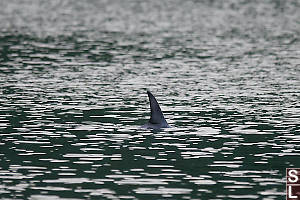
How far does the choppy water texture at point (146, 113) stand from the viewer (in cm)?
3186

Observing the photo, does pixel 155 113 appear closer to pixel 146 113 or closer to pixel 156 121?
pixel 156 121

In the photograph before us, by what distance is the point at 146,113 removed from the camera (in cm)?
4638

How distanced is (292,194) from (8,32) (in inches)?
2914

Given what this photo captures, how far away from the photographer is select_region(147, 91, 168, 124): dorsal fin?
4075 centimetres

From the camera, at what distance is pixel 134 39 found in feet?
306

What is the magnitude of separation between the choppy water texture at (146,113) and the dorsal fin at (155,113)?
0.69 m

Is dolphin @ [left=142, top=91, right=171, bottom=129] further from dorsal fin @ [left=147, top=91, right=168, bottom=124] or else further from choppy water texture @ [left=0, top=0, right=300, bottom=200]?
choppy water texture @ [left=0, top=0, right=300, bottom=200]

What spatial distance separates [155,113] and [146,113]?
5.11 meters

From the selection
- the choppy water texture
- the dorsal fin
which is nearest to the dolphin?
the dorsal fin

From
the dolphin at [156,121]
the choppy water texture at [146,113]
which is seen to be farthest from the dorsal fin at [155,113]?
the choppy water texture at [146,113]

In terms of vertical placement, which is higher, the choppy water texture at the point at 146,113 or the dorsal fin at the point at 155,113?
the dorsal fin at the point at 155,113

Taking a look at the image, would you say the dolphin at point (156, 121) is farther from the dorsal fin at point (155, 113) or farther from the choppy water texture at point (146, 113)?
the choppy water texture at point (146, 113)

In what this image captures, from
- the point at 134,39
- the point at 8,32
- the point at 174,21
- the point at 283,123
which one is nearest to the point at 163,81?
the point at 283,123

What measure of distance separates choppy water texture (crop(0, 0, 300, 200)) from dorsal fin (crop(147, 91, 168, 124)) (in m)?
0.69
